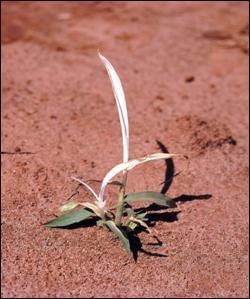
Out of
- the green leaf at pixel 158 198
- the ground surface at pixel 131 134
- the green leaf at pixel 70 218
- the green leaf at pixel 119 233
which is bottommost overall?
the ground surface at pixel 131 134

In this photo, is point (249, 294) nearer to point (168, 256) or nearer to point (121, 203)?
point (168, 256)

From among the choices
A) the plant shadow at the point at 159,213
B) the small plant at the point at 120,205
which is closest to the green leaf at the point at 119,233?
the small plant at the point at 120,205

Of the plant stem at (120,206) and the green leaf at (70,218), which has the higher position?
the plant stem at (120,206)

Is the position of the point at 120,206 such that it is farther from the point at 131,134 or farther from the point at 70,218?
the point at 131,134

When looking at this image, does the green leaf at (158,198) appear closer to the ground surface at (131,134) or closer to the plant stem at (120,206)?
the plant stem at (120,206)

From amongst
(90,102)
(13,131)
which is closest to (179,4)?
(90,102)

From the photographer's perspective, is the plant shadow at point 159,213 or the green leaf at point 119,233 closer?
the green leaf at point 119,233
